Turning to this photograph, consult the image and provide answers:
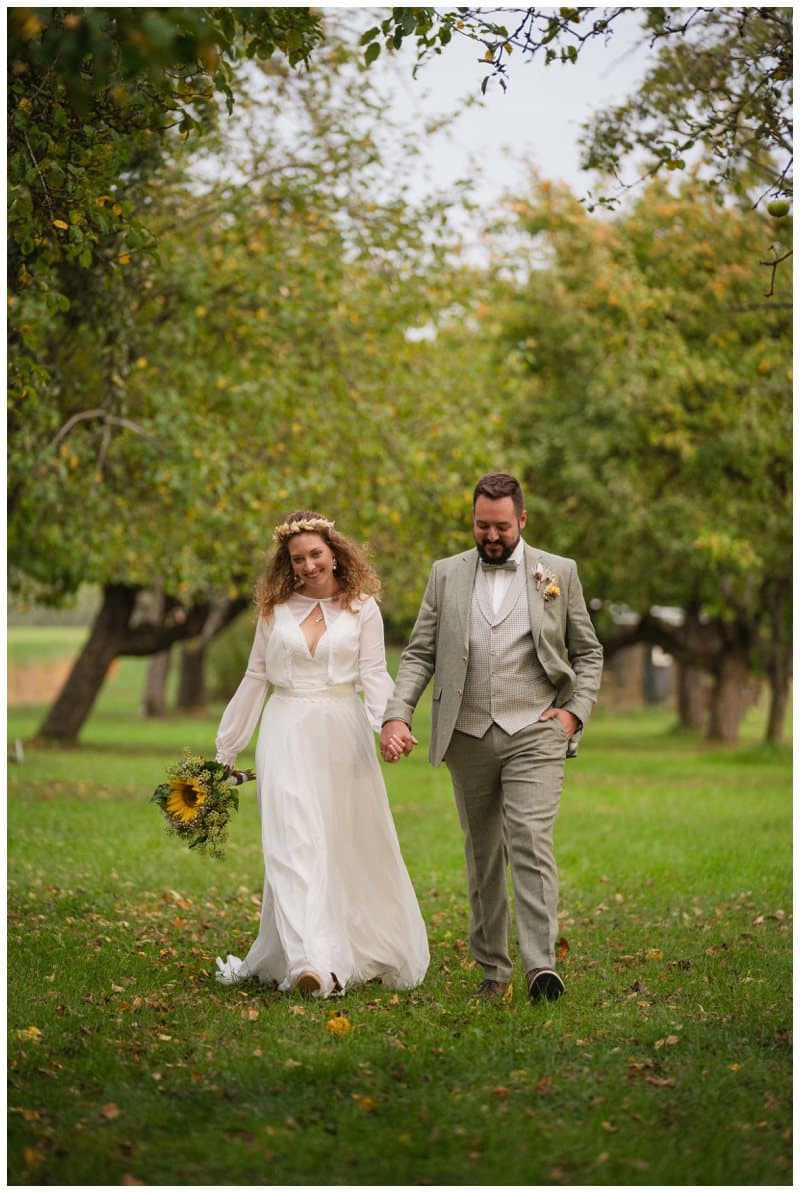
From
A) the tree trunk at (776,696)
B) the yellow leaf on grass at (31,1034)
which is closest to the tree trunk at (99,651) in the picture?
the tree trunk at (776,696)

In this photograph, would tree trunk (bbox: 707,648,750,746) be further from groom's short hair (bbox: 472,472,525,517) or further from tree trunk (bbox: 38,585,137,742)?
groom's short hair (bbox: 472,472,525,517)

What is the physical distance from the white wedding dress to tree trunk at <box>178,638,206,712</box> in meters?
31.8

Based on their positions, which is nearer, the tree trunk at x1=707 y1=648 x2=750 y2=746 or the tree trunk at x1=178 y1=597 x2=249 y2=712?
the tree trunk at x1=707 y1=648 x2=750 y2=746

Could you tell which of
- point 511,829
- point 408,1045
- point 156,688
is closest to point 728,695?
point 156,688

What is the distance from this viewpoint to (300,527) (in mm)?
7473

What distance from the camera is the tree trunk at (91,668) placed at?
25500 mm

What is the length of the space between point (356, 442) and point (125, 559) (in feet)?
19.8

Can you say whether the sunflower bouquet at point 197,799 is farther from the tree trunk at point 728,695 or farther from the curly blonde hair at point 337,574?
the tree trunk at point 728,695

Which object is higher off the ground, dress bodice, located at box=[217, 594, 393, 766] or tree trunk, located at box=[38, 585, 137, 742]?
dress bodice, located at box=[217, 594, 393, 766]

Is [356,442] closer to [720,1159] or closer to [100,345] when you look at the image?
Result: [100,345]

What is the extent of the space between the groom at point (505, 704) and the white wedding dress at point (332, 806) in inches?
16.8

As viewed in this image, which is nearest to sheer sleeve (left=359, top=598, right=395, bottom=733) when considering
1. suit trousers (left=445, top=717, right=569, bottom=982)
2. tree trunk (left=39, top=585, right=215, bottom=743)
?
suit trousers (left=445, top=717, right=569, bottom=982)

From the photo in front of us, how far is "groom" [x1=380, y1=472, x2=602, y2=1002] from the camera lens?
6.88m

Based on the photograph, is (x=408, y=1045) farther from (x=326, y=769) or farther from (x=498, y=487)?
(x=498, y=487)
